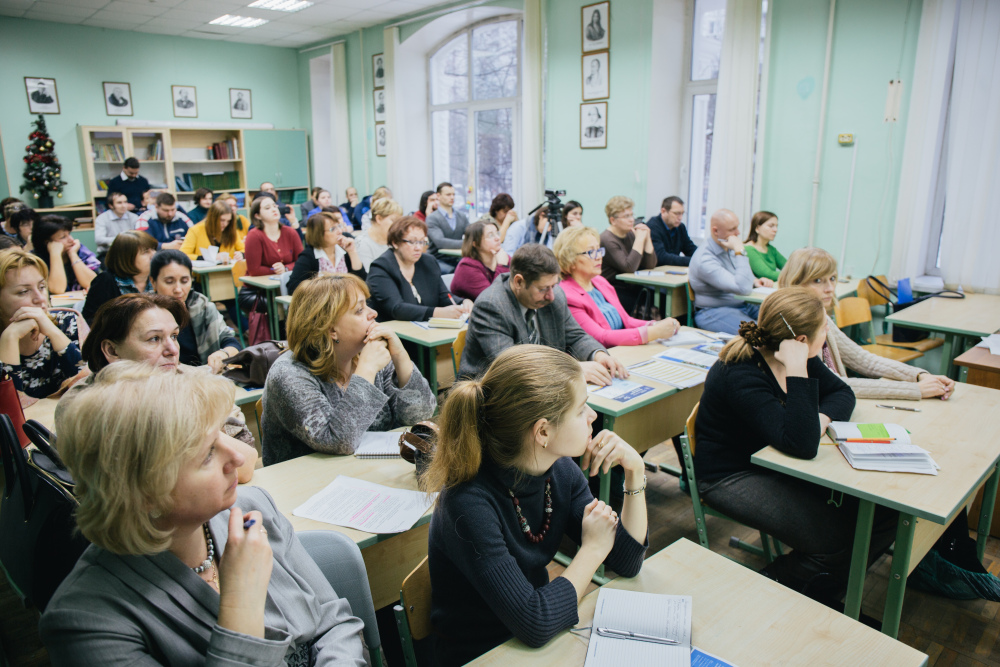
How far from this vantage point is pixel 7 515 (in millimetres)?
1555

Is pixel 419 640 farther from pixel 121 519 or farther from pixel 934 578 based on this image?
pixel 934 578

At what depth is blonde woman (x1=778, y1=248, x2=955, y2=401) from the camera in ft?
7.96

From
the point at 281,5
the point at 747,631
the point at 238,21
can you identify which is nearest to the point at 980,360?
the point at 747,631

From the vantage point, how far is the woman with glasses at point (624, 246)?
5230mm

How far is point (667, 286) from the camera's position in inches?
197

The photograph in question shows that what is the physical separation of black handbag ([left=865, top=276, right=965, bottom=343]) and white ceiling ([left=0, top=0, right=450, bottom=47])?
575 cm

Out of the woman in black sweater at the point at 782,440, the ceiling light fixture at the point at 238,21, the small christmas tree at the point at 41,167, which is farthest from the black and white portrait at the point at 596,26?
the small christmas tree at the point at 41,167

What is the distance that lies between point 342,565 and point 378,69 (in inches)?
351

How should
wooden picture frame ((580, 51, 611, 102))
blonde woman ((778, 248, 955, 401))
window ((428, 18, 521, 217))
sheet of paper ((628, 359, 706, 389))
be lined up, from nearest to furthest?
blonde woman ((778, 248, 955, 401))
sheet of paper ((628, 359, 706, 389))
wooden picture frame ((580, 51, 611, 102))
window ((428, 18, 521, 217))

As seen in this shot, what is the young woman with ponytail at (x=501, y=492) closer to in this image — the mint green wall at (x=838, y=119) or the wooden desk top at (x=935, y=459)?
the wooden desk top at (x=935, y=459)

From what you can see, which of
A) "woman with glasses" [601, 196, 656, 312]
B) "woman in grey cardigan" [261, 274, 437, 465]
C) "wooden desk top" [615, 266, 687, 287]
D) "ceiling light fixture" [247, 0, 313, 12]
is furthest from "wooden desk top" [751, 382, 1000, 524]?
"ceiling light fixture" [247, 0, 313, 12]

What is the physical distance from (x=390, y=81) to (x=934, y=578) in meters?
8.35

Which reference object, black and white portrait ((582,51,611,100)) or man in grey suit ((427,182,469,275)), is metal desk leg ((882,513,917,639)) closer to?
man in grey suit ((427,182,469,275))

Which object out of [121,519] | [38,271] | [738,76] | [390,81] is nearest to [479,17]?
[390,81]
